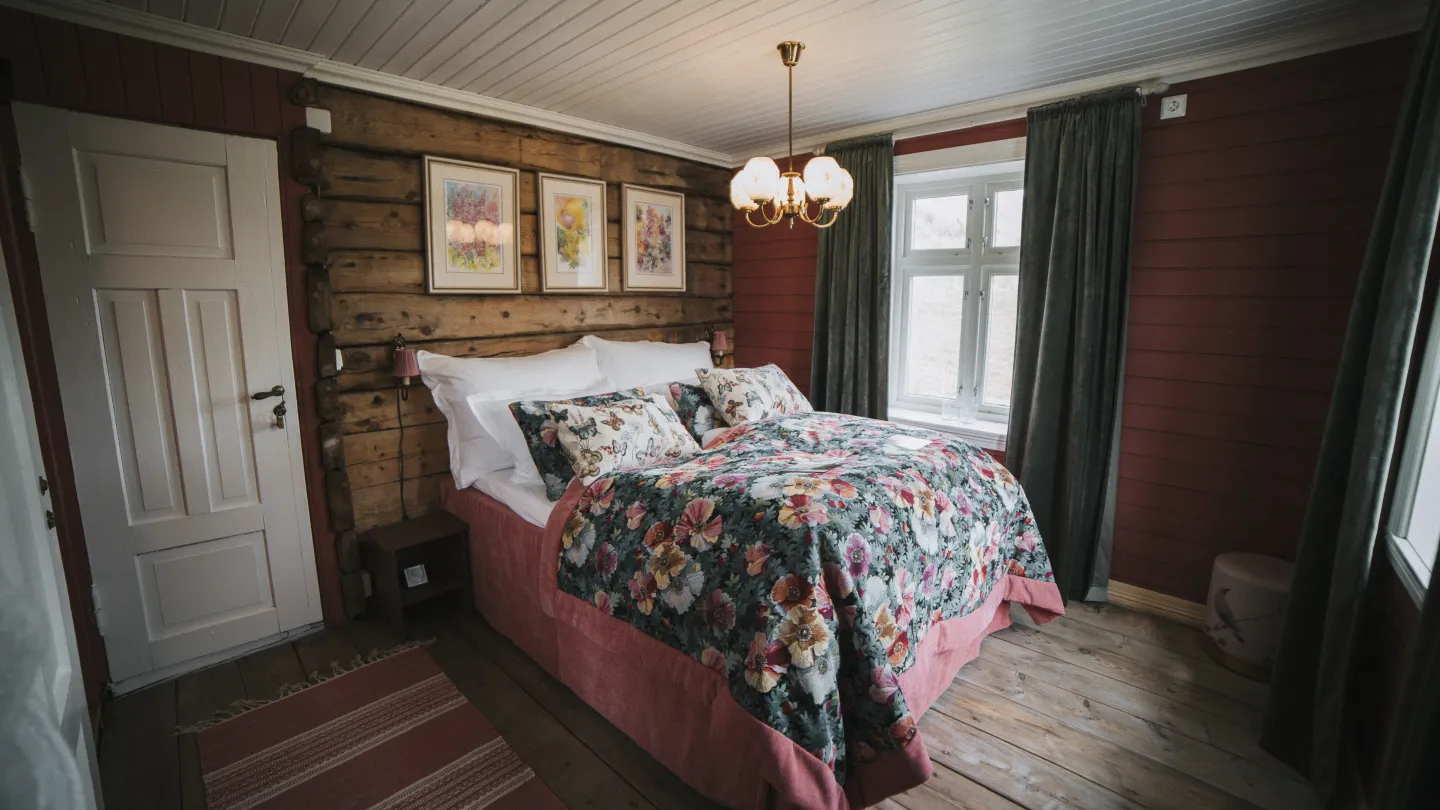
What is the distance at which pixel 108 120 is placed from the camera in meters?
2.17

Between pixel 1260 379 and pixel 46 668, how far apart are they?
3.55m

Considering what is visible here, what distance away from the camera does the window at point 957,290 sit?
3432mm

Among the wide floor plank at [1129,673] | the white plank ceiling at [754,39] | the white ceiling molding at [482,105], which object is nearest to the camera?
the white plank ceiling at [754,39]

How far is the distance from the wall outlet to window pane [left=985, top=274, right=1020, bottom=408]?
934 mm

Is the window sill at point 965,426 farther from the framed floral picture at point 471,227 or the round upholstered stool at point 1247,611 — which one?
the framed floral picture at point 471,227

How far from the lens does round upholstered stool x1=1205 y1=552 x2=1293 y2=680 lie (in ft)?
7.91

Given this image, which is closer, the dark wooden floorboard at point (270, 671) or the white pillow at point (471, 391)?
the dark wooden floorboard at point (270, 671)

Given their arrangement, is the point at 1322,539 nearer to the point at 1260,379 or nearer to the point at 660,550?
the point at 1260,379

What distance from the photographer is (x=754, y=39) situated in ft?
7.84

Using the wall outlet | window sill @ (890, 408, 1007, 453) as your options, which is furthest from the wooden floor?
the wall outlet

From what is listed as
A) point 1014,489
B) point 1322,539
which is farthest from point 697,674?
point 1322,539

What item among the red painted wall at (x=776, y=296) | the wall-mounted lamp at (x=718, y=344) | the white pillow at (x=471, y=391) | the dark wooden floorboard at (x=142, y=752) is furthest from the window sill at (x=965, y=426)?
the dark wooden floorboard at (x=142, y=752)

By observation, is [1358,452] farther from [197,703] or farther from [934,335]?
[197,703]

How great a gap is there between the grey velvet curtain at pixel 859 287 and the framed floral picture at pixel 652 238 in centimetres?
93
